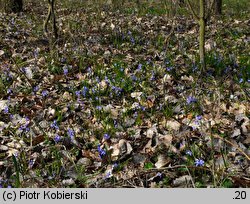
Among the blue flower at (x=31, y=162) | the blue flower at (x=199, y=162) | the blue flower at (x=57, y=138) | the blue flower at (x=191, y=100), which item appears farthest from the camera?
the blue flower at (x=191, y=100)

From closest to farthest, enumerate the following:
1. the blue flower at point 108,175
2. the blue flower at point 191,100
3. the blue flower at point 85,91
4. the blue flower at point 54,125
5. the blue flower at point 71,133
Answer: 1. the blue flower at point 108,175
2. the blue flower at point 71,133
3. the blue flower at point 54,125
4. the blue flower at point 191,100
5. the blue flower at point 85,91

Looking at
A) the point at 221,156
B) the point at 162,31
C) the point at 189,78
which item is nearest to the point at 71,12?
the point at 162,31

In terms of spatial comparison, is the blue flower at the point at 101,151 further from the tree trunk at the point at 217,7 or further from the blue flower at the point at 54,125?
the tree trunk at the point at 217,7

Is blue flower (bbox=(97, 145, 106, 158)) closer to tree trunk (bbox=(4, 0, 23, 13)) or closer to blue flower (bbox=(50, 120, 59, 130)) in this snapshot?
blue flower (bbox=(50, 120, 59, 130))

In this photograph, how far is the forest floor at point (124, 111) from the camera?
363 cm

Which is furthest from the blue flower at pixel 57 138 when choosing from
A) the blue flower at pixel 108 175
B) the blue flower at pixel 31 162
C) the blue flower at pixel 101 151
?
the blue flower at pixel 108 175

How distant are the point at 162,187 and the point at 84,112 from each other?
1771 millimetres

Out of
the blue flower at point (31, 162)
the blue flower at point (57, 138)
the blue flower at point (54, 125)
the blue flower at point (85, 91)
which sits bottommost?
the blue flower at point (31, 162)

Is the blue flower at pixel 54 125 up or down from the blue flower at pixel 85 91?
down

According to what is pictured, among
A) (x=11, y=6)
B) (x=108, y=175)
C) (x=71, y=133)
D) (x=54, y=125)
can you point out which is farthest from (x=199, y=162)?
(x=11, y=6)

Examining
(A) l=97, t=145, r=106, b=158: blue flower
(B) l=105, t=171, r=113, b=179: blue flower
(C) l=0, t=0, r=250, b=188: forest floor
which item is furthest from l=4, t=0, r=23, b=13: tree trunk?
(B) l=105, t=171, r=113, b=179: blue flower

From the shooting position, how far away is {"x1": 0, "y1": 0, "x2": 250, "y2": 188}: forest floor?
3635 mm

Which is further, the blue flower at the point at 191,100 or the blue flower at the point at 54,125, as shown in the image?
the blue flower at the point at 191,100

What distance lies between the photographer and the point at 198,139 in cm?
406
